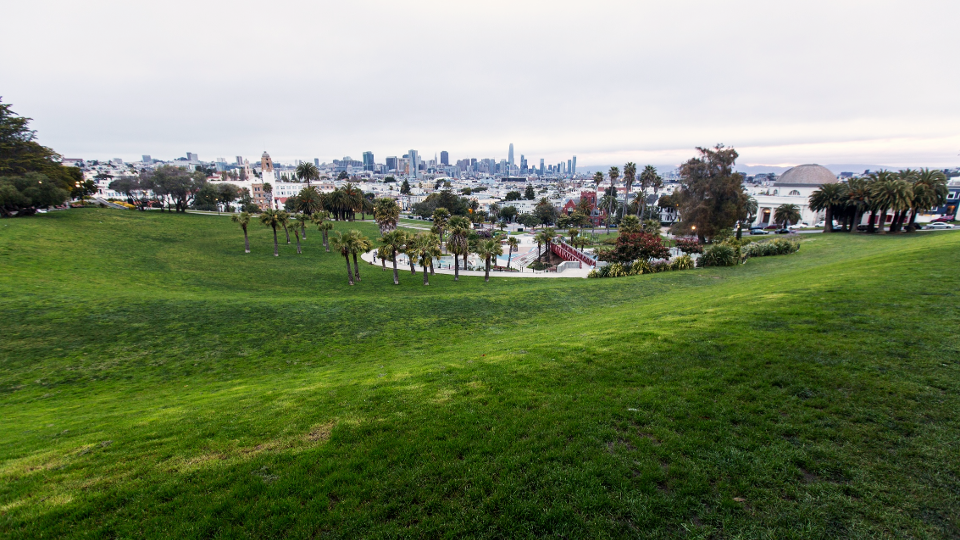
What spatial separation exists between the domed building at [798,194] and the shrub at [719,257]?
7145 centimetres

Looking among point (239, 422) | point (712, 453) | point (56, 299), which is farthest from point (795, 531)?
point (56, 299)

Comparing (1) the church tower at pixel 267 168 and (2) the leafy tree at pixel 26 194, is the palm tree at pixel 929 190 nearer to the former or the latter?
(2) the leafy tree at pixel 26 194

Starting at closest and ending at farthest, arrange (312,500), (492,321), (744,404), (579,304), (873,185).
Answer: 1. (312,500)
2. (744,404)
3. (492,321)
4. (579,304)
5. (873,185)

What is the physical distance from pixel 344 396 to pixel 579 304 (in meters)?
20.2

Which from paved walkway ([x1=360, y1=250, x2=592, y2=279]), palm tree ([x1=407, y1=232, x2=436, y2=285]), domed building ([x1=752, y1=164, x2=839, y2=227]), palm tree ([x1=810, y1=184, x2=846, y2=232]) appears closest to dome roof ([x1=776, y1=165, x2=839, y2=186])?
domed building ([x1=752, y1=164, x2=839, y2=227])

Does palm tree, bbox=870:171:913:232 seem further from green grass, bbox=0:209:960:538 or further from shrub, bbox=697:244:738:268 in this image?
green grass, bbox=0:209:960:538

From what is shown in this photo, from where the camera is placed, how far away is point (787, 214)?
8206cm

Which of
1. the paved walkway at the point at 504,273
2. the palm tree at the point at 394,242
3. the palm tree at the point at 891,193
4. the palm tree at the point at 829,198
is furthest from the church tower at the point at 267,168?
the palm tree at the point at 891,193

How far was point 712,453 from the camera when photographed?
24.4ft

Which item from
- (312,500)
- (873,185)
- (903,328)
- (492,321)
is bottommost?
(492,321)

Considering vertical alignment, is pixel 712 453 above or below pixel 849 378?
below

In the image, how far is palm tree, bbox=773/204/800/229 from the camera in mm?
81625

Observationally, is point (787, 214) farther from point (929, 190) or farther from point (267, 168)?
point (267, 168)

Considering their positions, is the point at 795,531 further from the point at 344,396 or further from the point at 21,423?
the point at 21,423
